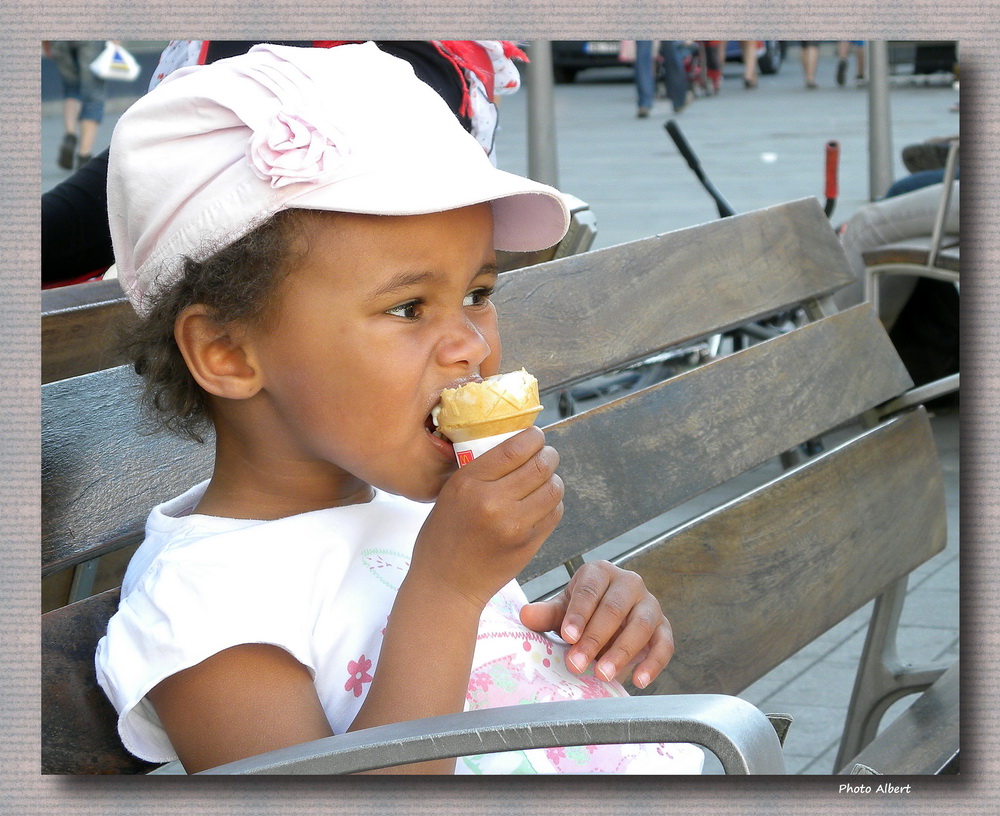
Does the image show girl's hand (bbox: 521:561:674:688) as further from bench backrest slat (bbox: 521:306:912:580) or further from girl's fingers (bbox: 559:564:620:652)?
bench backrest slat (bbox: 521:306:912:580)

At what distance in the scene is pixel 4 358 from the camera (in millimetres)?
1294

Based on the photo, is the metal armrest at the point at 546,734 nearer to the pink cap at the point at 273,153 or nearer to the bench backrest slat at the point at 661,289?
the pink cap at the point at 273,153

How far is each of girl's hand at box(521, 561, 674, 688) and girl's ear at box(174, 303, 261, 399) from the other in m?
0.43

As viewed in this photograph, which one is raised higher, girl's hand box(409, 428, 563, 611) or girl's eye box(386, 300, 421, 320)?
girl's eye box(386, 300, 421, 320)

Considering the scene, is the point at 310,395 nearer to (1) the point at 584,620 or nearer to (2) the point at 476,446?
(2) the point at 476,446

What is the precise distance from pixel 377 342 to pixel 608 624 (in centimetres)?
44

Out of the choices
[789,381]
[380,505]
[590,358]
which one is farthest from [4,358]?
[789,381]

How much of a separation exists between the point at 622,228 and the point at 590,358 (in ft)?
16.3

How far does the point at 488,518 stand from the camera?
125 cm

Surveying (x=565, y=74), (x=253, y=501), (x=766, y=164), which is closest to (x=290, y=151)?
(x=253, y=501)

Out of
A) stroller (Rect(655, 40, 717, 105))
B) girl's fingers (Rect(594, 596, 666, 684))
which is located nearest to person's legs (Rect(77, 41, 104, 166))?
girl's fingers (Rect(594, 596, 666, 684))

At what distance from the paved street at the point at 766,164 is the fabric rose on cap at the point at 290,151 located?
6.11 ft

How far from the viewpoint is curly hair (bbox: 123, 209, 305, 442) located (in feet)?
4.19

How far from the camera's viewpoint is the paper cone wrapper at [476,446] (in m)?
1.27
